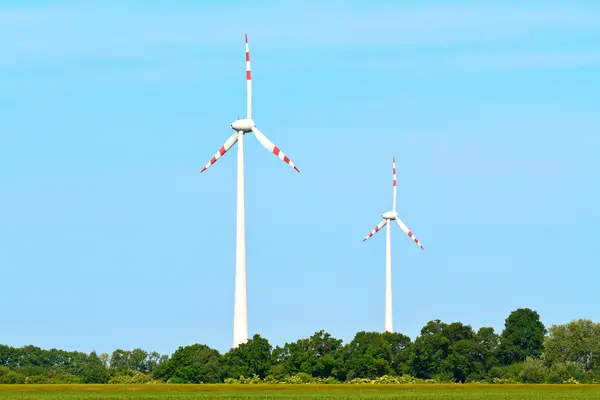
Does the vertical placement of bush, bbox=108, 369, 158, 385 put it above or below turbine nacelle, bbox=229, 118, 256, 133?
below

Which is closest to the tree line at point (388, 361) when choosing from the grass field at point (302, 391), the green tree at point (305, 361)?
the green tree at point (305, 361)

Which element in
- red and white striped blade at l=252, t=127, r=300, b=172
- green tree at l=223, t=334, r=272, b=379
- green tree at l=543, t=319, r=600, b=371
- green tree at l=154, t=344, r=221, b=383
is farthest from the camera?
green tree at l=543, t=319, r=600, b=371

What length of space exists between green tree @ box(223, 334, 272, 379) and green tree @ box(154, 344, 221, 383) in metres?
1.71

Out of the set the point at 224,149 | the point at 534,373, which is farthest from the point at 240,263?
the point at 534,373

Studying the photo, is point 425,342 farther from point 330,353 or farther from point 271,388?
point 271,388

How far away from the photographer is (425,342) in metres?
190

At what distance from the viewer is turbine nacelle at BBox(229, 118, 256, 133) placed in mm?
163625

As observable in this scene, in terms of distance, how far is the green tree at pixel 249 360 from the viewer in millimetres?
170875

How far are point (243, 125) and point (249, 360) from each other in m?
31.6

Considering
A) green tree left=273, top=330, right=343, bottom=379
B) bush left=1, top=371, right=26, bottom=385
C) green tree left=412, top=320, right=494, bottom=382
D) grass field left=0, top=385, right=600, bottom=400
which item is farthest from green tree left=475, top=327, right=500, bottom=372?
bush left=1, top=371, right=26, bottom=385

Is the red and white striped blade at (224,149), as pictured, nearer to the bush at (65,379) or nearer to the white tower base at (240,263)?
the white tower base at (240,263)

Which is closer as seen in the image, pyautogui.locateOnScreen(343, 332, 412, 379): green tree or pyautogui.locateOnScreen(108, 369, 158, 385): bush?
pyautogui.locateOnScreen(108, 369, 158, 385): bush

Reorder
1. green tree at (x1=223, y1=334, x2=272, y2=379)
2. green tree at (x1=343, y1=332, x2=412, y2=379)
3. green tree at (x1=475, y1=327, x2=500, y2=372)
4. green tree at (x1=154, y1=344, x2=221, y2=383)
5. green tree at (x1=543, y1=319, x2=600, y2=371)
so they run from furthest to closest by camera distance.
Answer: green tree at (x1=475, y1=327, x2=500, y2=372), green tree at (x1=543, y1=319, x2=600, y2=371), green tree at (x1=343, y1=332, x2=412, y2=379), green tree at (x1=154, y1=344, x2=221, y2=383), green tree at (x1=223, y1=334, x2=272, y2=379)

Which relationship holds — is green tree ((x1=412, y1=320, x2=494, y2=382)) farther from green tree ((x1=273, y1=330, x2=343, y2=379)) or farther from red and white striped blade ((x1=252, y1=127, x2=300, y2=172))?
red and white striped blade ((x1=252, y1=127, x2=300, y2=172))
